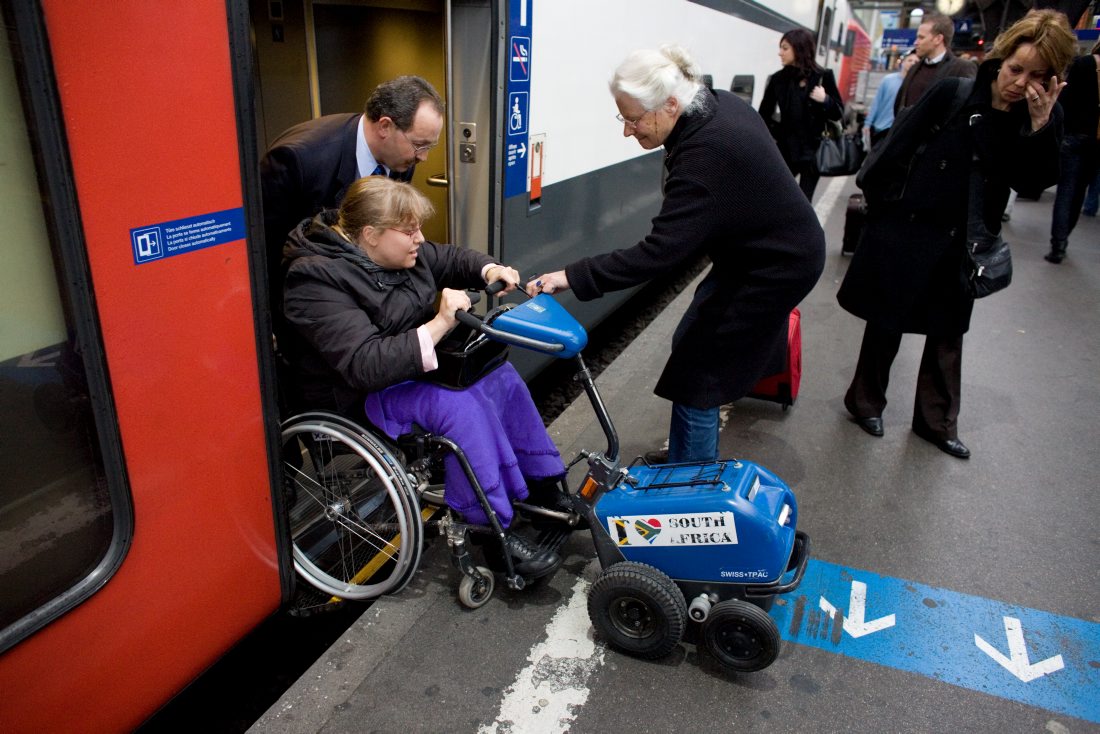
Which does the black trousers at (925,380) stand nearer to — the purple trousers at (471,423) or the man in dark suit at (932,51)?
the purple trousers at (471,423)

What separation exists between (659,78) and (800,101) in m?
4.25

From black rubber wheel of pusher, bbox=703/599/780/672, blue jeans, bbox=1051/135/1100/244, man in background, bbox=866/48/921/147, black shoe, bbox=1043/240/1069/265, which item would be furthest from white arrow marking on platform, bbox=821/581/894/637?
black shoe, bbox=1043/240/1069/265

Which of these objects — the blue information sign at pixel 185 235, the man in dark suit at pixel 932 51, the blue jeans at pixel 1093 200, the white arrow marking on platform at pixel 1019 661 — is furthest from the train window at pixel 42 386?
the blue jeans at pixel 1093 200

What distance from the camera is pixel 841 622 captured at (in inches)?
105

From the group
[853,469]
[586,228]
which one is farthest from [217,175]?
[853,469]

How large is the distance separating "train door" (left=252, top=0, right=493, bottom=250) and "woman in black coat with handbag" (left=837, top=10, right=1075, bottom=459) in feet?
5.80

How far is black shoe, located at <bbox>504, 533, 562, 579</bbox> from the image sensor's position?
8.46 feet

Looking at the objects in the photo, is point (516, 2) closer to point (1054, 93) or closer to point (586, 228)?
point (586, 228)

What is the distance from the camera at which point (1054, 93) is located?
295 centimetres

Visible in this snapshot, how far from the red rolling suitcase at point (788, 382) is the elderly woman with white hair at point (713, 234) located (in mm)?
1220

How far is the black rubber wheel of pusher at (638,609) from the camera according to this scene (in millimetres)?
2305

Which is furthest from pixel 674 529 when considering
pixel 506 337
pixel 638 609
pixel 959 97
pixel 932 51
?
pixel 932 51

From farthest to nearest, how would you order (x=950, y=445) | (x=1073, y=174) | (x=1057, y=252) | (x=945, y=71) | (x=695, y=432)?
(x=1057, y=252), (x=1073, y=174), (x=945, y=71), (x=950, y=445), (x=695, y=432)

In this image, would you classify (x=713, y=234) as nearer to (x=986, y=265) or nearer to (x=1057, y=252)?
(x=986, y=265)
